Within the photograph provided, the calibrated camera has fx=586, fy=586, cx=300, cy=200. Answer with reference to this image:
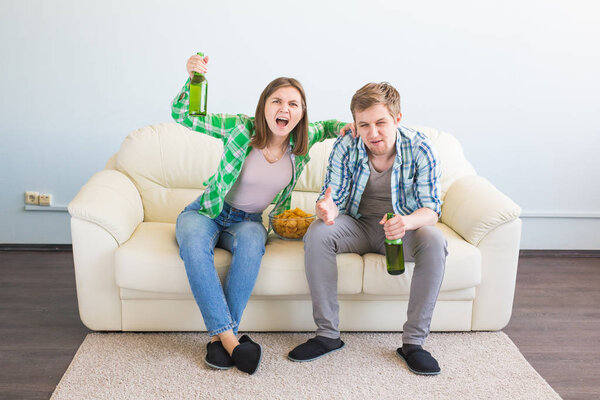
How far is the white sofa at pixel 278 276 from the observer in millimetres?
2174

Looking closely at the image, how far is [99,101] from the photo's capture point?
3197mm

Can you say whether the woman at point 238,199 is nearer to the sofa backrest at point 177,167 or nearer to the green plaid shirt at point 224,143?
the green plaid shirt at point 224,143

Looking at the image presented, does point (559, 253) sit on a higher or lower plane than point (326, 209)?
lower

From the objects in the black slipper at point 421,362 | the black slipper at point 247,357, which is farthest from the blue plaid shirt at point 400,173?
the black slipper at point 247,357

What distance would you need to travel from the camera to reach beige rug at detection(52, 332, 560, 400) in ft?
6.19

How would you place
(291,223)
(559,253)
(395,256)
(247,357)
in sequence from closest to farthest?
1. (247,357)
2. (395,256)
3. (291,223)
4. (559,253)


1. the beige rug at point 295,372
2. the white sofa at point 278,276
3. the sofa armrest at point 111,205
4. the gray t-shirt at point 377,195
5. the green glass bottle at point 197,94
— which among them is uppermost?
the green glass bottle at point 197,94

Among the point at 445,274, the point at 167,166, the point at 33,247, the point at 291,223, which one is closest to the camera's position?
the point at 445,274

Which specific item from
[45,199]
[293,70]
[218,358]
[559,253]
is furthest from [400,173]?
[45,199]

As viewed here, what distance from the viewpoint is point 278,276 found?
218cm

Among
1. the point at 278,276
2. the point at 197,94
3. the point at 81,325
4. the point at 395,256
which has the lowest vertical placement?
the point at 81,325

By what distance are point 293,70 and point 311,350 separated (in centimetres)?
169

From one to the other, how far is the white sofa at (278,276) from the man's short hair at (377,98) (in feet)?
1.83

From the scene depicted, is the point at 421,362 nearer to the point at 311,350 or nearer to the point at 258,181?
the point at 311,350
